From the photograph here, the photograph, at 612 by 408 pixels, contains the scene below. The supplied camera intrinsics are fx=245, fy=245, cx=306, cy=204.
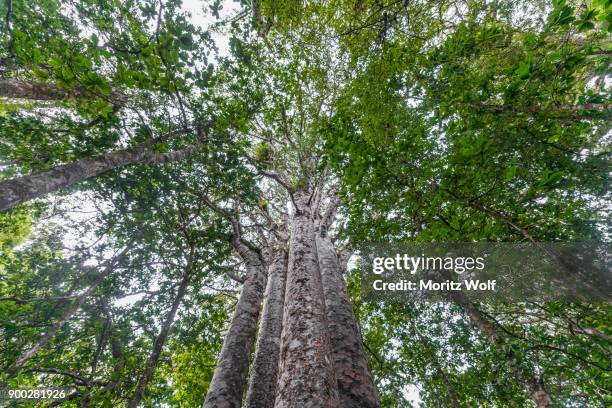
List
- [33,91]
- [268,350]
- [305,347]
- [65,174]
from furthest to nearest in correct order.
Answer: [33,91] → [268,350] → [65,174] → [305,347]

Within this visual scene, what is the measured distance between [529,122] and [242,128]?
4.82 meters

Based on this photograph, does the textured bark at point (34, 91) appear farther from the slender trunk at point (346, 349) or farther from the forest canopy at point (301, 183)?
the slender trunk at point (346, 349)

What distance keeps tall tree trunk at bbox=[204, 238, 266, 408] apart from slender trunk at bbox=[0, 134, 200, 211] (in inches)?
144

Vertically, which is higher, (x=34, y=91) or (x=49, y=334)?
(x=34, y=91)

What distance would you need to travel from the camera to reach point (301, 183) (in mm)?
7004

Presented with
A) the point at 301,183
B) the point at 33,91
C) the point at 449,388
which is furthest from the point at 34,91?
the point at 449,388

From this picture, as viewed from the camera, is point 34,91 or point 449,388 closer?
point 34,91

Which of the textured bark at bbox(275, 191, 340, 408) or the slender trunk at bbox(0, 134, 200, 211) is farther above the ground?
the slender trunk at bbox(0, 134, 200, 211)

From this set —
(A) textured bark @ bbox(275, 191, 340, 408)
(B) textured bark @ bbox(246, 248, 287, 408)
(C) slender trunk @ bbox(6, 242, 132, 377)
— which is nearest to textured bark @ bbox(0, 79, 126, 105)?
(C) slender trunk @ bbox(6, 242, 132, 377)

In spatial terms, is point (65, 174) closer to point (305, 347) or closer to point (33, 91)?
point (33, 91)

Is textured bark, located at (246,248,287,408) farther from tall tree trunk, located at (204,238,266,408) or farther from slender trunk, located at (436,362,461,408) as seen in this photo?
slender trunk, located at (436,362,461,408)

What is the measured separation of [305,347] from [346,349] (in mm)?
963

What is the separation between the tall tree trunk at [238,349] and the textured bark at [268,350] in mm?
226

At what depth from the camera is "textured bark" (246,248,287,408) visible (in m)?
4.09
